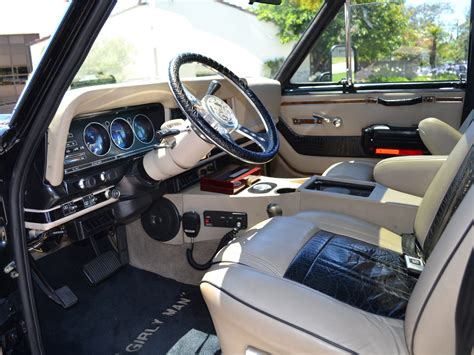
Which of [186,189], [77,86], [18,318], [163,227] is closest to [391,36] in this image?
[186,189]

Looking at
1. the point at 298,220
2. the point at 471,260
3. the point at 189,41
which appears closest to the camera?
the point at 471,260

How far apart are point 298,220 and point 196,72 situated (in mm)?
1100

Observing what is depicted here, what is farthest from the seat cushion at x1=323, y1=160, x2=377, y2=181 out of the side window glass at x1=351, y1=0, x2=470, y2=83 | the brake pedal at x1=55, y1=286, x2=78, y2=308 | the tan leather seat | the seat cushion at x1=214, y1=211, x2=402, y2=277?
the brake pedal at x1=55, y1=286, x2=78, y2=308

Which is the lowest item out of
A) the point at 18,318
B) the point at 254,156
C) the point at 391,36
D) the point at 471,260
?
the point at 18,318

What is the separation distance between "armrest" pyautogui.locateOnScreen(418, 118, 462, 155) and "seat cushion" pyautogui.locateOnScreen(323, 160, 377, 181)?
32 cm

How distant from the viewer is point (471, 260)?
33.9 inches

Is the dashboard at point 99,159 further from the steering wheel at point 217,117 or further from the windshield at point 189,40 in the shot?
the steering wheel at point 217,117

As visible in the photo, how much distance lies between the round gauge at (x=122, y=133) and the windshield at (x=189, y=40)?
17cm

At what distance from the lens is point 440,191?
145 centimetres

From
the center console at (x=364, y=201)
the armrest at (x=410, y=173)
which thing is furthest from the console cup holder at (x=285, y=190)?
the armrest at (x=410, y=173)

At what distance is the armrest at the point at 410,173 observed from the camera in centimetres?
192

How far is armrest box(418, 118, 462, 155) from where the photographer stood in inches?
88.0

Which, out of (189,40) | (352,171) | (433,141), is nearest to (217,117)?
(352,171)

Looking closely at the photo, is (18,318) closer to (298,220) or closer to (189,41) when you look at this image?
(298,220)
